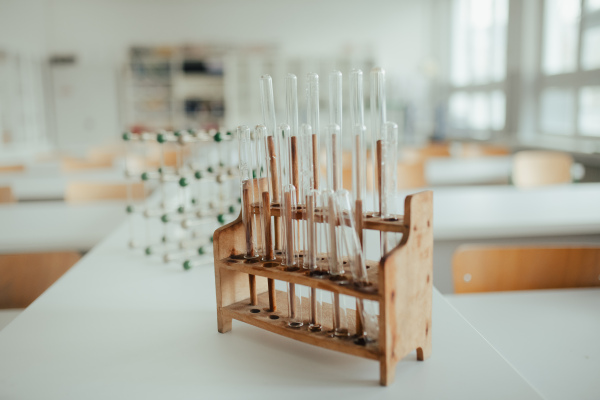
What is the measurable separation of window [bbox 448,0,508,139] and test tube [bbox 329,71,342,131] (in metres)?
5.92

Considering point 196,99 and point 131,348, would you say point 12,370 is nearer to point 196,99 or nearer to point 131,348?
point 131,348

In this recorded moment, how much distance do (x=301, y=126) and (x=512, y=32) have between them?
19.2 feet

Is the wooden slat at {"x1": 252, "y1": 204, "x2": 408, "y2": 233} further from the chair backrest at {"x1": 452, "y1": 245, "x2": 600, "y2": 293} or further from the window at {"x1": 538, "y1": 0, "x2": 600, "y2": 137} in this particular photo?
the window at {"x1": 538, "y1": 0, "x2": 600, "y2": 137}

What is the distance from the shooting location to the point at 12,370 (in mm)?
877

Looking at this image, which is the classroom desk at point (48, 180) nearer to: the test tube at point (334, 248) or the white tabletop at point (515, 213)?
the white tabletop at point (515, 213)

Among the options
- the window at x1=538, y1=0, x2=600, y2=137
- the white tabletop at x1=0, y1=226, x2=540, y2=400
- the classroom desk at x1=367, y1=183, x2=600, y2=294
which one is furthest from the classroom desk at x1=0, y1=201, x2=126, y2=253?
the window at x1=538, y1=0, x2=600, y2=137

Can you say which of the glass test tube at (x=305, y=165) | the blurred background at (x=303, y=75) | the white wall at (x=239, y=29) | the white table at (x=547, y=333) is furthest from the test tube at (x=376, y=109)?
the white wall at (x=239, y=29)

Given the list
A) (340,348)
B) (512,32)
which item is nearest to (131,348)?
(340,348)

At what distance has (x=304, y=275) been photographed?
2.79 ft

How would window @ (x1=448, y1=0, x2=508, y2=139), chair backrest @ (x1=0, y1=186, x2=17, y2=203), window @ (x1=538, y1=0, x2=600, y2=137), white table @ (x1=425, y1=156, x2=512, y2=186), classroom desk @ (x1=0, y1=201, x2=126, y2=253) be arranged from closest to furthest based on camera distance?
classroom desk @ (x1=0, y1=201, x2=126, y2=253)
chair backrest @ (x1=0, y1=186, x2=17, y2=203)
white table @ (x1=425, y1=156, x2=512, y2=186)
window @ (x1=538, y1=0, x2=600, y2=137)
window @ (x1=448, y1=0, x2=508, y2=139)

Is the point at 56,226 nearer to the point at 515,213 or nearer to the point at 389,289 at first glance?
the point at 389,289

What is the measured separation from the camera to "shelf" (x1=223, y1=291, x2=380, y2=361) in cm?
80

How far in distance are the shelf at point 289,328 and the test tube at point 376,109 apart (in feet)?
0.72

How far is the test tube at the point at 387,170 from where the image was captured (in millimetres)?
863
